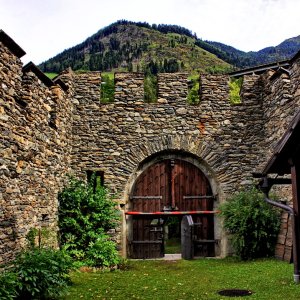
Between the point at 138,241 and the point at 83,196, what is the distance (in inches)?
80.0

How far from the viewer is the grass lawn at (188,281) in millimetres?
6273

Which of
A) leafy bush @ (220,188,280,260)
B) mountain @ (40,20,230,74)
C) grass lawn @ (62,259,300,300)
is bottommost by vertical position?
grass lawn @ (62,259,300,300)

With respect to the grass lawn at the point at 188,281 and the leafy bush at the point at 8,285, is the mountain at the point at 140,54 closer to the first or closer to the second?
the grass lawn at the point at 188,281

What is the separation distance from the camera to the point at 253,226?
9.29m

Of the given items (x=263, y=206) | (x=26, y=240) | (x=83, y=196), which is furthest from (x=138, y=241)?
(x=26, y=240)

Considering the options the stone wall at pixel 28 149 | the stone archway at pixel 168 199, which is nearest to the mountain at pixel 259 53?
the stone archway at pixel 168 199

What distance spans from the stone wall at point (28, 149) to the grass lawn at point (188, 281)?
1.35 meters

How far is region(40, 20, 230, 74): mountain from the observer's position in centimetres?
3206

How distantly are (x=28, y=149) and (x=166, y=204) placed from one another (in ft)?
14.7

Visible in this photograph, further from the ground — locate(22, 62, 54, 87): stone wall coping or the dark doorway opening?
locate(22, 62, 54, 87): stone wall coping

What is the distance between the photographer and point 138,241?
10812mm

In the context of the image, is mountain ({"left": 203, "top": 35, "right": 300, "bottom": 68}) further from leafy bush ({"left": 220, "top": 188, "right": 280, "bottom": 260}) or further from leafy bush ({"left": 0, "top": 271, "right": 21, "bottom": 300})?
leafy bush ({"left": 0, "top": 271, "right": 21, "bottom": 300})

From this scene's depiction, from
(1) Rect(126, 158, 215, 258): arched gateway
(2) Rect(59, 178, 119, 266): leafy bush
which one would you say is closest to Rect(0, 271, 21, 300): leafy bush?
(2) Rect(59, 178, 119, 266): leafy bush

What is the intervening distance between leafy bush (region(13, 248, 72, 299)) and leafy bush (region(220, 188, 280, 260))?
432cm
